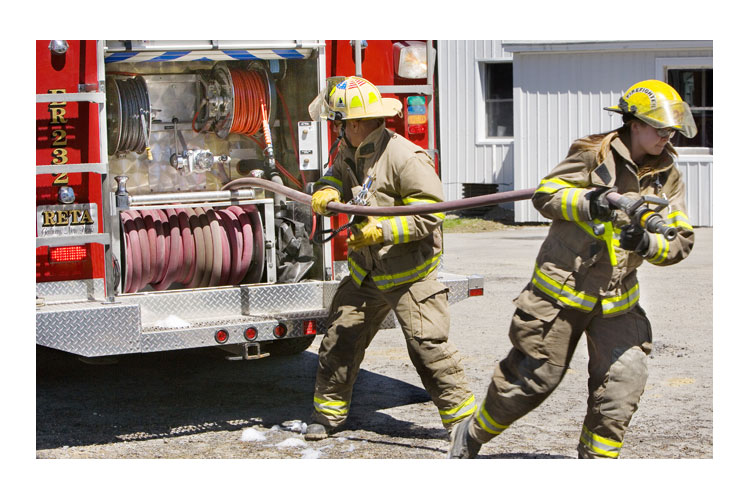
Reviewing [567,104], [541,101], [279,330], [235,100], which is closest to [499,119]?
[541,101]

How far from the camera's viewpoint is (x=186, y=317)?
6.13 metres

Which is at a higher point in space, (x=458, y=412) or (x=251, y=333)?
(x=251, y=333)

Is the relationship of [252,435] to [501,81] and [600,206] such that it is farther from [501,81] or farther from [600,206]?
[501,81]

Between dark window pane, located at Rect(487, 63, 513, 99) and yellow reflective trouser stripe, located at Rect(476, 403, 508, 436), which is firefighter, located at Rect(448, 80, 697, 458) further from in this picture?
dark window pane, located at Rect(487, 63, 513, 99)

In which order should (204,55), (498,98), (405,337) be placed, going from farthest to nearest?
1. (498,98)
2. (204,55)
3. (405,337)

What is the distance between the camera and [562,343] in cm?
461

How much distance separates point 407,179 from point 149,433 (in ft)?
6.60

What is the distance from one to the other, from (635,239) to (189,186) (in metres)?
3.35

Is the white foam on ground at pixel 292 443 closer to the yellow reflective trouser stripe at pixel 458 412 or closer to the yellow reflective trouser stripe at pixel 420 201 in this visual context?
the yellow reflective trouser stripe at pixel 458 412

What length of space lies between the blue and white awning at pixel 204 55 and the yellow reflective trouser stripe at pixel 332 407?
196 centimetres

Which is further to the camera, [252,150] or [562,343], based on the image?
[252,150]

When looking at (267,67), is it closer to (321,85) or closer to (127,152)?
(321,85)

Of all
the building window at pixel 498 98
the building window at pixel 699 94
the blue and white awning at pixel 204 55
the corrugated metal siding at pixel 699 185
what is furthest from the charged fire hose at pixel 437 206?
the building window at pixel 498 98

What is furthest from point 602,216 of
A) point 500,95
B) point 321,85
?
point 500,95
